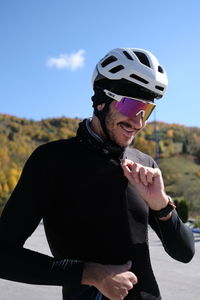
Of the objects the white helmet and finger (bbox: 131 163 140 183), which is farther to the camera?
the white helmet

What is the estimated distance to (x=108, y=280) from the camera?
1.63m

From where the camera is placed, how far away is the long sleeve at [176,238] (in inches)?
74.9

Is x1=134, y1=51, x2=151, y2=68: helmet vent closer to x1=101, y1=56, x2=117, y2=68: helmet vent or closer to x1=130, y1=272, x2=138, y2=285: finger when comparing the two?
x1=101, y1=56, x2=117, y2=68: helmet vent

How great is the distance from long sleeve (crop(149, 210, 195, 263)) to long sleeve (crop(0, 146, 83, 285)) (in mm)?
443

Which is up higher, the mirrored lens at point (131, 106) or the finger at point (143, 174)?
the mirrored lens at point (131, 106)

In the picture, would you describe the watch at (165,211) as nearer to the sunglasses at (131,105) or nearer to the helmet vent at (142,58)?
the sunglasses at (131,105)

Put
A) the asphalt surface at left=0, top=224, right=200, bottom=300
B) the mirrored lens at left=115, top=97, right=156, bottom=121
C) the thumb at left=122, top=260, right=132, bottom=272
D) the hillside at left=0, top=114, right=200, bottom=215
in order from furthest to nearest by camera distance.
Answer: the hillside at left=0, top=114, right=200, bottom=215
the asphalt surface at left=0, top=224, right=200, bottom=300
the mirrored lens at left=115, top=97, right=156, bottom=121
the thumb at left=122, top=260, right=132, bottom=272

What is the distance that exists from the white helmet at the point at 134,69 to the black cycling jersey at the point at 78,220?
12.3 inches

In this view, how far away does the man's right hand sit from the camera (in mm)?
1624

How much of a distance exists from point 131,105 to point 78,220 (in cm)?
55

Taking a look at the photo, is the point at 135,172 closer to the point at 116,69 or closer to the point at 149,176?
the point at 149,176

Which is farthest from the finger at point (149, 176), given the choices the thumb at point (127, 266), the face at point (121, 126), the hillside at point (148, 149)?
the hillside at point (148, 149)

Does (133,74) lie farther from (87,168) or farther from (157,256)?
(157,256)

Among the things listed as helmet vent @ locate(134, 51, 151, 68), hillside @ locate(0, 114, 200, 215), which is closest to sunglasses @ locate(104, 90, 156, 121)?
helmet vent @ locate(134, 51, 151, 68)
